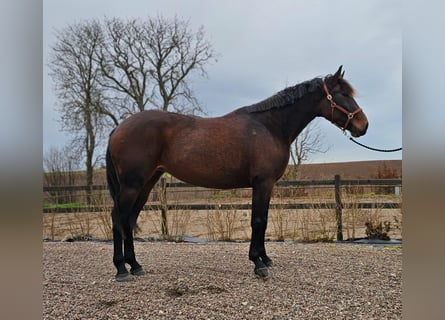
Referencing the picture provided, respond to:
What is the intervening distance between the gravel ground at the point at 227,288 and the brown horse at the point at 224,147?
0.32 meters

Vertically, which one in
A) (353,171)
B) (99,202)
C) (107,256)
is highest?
(353,171)

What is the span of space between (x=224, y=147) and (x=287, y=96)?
84 centimetres

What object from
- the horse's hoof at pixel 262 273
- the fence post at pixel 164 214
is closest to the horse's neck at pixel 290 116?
the horse's hoof at pixel 262 273

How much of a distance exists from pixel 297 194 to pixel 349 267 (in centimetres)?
258

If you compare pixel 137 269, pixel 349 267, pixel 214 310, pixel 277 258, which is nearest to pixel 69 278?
pixel 137 269

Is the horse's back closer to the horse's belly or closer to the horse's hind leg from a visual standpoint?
the horse's belly

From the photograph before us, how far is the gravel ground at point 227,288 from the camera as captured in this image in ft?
7.25

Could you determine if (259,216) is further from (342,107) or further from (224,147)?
(342,107)

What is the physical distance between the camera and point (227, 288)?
8.66ft

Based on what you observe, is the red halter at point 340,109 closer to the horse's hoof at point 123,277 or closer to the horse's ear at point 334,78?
the horse's ear at point 334,78

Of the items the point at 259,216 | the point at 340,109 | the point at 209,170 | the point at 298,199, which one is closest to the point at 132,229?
the point at 209,170

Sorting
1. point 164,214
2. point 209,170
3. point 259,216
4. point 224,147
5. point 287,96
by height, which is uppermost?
point 287,96
